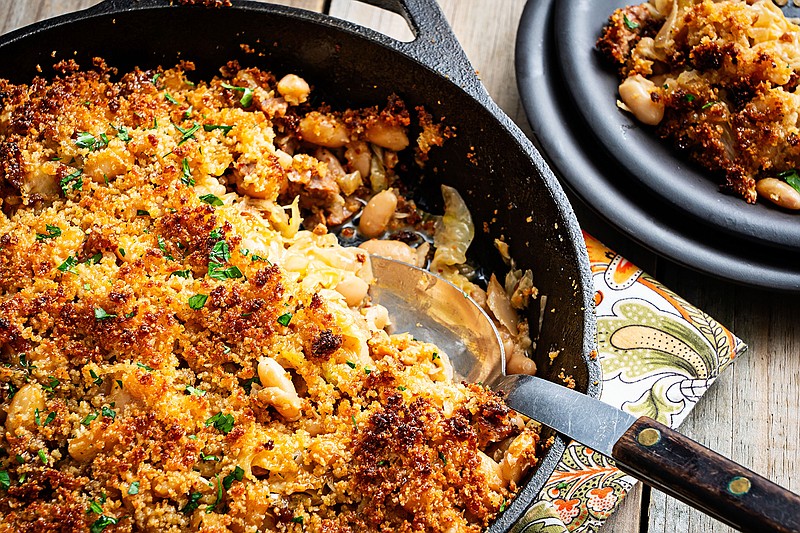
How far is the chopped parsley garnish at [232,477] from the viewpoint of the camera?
1938mm

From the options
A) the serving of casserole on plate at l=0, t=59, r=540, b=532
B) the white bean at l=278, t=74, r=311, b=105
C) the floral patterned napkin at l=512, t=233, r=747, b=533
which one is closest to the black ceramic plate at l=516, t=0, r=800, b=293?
the floral patterned napkin at l=512, t=233, r=747, b=533

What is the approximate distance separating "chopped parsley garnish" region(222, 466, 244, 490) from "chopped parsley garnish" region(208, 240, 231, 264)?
0.58 meters

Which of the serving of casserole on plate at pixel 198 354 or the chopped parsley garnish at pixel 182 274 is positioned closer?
the serving of casserole on plate at pixel 198 354

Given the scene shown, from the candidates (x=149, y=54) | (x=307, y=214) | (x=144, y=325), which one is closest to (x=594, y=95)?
(x=307, y=214)

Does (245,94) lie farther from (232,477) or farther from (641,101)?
(641,101)

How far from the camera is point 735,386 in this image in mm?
2830

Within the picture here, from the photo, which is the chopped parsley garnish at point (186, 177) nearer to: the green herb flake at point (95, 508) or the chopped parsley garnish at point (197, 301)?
the chopped parsley garnish at point (197, 301)

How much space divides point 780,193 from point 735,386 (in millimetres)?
685

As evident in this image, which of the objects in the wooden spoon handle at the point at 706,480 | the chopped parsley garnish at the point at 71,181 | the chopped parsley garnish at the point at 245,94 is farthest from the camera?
the chopped parsley garnish at the point at 245,94

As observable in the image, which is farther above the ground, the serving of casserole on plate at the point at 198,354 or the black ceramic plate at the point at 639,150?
the black ceramic plate at the point at 639,150

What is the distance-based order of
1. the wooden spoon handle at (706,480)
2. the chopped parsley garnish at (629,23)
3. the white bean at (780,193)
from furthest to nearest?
1. the chopped parsley garnish at (629,23)
2. the white bean at (780,193)
3. the wooden spoon handle at (706,480)

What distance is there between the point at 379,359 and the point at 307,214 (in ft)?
2.28

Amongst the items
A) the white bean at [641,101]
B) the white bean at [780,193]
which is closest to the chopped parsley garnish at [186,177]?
the white bean at [641,101]

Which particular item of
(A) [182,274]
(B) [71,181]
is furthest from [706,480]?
(B) [71,181]
